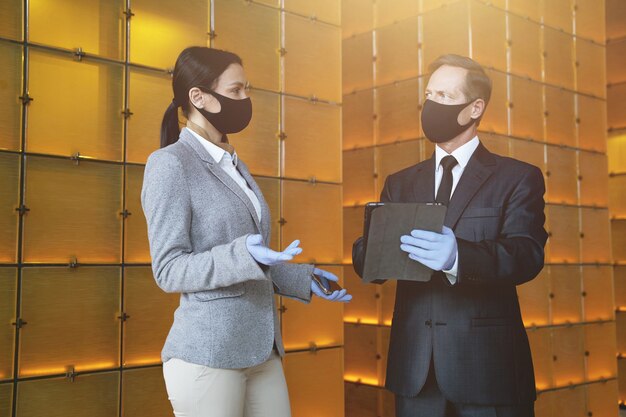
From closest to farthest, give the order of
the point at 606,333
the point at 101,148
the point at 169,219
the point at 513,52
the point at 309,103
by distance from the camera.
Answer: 1. the point at 169,219
2. the point at 101,148
3. the point at 309,103
4. the point at 513,52
5. the point at 606,333

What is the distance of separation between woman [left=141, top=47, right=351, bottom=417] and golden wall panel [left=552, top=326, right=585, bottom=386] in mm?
3077

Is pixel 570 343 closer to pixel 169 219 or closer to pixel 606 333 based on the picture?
pixel 606 333

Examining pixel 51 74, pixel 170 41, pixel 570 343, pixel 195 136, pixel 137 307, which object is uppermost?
pixel 170 41

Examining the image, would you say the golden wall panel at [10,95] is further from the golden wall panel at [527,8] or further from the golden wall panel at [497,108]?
the golden wall panel at [527,8]

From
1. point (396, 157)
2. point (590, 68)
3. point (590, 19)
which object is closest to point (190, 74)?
point (396, 157)

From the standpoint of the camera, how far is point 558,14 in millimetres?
5027

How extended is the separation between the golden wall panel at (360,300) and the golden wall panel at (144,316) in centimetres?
180

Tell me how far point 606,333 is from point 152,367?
11.3 ft

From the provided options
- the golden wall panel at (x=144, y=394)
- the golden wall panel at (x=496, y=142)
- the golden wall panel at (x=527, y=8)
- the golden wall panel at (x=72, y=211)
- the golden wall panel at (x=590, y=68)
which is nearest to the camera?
the golden wall panel at (x=72, y=211)

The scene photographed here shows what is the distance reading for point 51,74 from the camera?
3146 millimetres

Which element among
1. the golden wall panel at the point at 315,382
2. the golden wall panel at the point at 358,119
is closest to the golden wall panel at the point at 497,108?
the golden wall panel at the point at 358,119

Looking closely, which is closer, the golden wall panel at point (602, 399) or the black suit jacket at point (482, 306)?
the black suit jacket at point (482, 306)

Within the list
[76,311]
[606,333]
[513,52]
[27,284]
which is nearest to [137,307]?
[76,311]

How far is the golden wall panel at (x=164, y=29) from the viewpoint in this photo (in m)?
3.42
